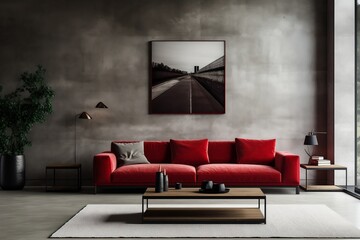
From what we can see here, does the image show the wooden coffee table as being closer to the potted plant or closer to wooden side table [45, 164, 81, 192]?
wooden side table [45, 164, 81, 192]

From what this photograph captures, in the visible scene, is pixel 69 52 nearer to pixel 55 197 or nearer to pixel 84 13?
pixel 84 13

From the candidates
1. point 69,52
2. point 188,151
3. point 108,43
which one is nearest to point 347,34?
point 188,151

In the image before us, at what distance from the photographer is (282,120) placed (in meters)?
8.92

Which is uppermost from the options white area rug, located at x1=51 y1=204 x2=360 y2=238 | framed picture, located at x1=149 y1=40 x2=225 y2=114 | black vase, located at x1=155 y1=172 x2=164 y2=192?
framed picture, located at x1=149 y1=40 x2=225 y2=114

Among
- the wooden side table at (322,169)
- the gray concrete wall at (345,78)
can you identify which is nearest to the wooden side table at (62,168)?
the wooden side table at (322,169)

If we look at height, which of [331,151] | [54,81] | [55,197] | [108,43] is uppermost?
[108,43]

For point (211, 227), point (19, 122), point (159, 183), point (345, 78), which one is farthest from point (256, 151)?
point (19, 122)

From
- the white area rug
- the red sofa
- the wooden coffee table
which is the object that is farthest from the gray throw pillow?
the wooden coffee table

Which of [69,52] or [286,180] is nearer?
[286,180]

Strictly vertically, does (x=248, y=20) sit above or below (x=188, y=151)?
above

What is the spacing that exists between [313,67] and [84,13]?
3948 mm

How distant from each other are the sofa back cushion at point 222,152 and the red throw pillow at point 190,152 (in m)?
0.14

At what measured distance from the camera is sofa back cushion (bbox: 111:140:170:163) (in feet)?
28.2

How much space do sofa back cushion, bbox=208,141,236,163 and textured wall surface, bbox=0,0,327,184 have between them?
33 cm
